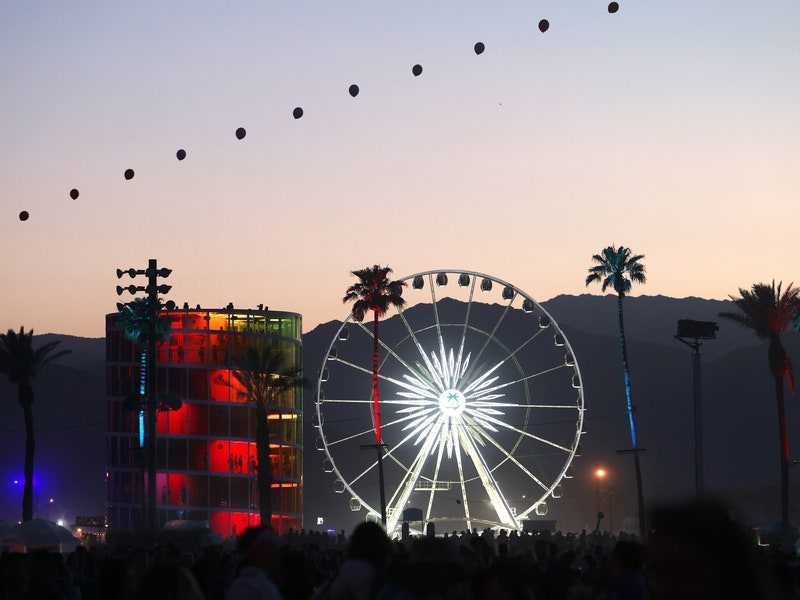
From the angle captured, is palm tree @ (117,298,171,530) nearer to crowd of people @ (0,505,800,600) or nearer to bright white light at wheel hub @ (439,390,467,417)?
bright white light at wheel hub @ (439,390,467,417)

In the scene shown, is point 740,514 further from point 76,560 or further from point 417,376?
point 417,376

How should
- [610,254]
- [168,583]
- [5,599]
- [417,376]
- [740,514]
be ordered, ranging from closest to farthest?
[740,514] < [168,583] < [5,599] < [417,376] < [610,254]

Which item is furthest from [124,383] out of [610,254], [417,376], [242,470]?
[417,376]

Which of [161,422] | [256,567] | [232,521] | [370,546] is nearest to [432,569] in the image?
[370,546]

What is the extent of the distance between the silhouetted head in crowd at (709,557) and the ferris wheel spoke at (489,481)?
6404 cm

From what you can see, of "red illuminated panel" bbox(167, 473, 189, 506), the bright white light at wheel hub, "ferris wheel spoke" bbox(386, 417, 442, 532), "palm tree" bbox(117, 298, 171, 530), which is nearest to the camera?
"palm tree" bbox(117, 298, 171, 530)

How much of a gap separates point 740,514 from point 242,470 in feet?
355

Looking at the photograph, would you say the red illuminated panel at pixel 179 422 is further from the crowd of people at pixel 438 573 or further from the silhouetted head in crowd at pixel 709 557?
the silhouetted head in crowd at pixel 709 557

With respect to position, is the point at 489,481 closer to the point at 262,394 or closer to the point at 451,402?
the point at 451,402

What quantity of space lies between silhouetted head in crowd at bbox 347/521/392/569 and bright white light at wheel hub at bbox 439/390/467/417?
5608cm

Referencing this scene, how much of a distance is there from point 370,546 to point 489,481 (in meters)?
65.1

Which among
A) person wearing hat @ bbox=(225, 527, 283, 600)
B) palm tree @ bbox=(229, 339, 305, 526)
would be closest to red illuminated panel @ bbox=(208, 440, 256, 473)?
palm tree @ bbox=(229, 339, 305, 526)

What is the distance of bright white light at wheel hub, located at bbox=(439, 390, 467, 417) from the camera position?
66.0m

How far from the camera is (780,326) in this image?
79.9 metres
